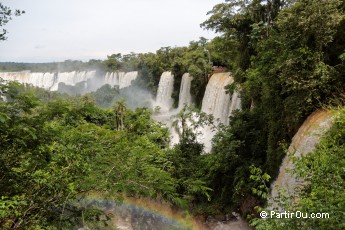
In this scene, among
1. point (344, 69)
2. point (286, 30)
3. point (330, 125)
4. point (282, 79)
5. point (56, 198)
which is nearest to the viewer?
point (56, 198)

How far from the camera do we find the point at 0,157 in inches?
145

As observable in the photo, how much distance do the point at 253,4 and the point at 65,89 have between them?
187 feet

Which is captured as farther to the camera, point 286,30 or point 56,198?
point 286,30

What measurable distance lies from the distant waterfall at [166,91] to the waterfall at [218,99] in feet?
43.0

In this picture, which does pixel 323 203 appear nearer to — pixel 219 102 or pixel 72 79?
pixel 219 102

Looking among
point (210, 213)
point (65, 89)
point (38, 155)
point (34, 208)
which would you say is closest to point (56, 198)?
point (34, 208)

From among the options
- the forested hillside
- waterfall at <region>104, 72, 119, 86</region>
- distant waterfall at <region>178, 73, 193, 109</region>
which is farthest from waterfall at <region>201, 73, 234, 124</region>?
waterfall at <region>104, 72, 119, 86</region>

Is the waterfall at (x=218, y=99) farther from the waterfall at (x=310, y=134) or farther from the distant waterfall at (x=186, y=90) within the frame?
the waterfall at (x=310, y=134)

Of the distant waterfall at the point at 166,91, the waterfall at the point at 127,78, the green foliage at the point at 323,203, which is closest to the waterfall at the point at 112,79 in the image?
the waterfall at the point at 127,78

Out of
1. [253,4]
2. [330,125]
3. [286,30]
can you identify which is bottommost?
[330,125]

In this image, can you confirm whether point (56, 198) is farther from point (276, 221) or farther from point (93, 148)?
point (276, 221)

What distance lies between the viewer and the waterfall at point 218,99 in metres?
20.5

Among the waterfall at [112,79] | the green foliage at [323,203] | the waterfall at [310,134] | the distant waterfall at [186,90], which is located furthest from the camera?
the waterfall at [112,79]

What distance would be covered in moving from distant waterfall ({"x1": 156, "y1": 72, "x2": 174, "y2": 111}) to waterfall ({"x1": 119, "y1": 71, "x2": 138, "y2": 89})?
41.9 feet
